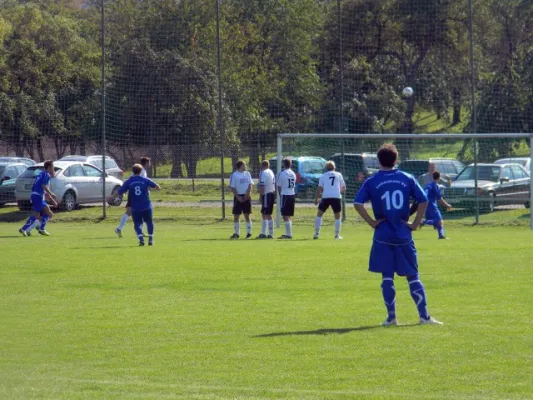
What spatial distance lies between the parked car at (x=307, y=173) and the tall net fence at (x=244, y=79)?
50 centimetres

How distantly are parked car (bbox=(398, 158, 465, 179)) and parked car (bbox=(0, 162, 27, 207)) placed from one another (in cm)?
1367

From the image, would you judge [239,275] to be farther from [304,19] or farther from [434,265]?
[304,19]

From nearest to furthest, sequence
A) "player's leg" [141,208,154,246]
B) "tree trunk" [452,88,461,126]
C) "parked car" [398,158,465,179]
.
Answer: "player's leg" [141,208,154,246]
"parked car" [398,158,465,179]
"tree trunk" [452,88,461,126]

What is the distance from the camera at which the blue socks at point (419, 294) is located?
34.6 ft

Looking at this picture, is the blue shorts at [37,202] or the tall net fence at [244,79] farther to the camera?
the tall net fence at [244,79]

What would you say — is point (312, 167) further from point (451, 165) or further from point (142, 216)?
point (142, 216)

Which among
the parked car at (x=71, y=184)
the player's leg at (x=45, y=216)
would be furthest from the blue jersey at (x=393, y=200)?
the parked car at (x=71, y=184)

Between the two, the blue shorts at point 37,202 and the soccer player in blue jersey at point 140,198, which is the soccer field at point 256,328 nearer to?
the soccer player in blue jersey at point 140,198

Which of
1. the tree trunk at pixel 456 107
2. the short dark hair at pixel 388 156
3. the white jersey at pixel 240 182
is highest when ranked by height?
the tree trunk at pixel 456 107

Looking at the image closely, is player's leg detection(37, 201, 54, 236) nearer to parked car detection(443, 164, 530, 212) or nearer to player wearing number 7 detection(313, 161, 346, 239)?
player wearing number 7 detection(313, 161, 346, 239)

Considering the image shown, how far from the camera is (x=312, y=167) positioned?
32375mm

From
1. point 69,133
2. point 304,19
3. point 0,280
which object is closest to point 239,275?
point 0,280

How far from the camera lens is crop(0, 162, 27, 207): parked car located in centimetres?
3475

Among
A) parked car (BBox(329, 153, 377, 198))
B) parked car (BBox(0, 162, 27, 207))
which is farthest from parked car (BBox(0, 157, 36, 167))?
parked car (BBox(329, 153, 377, 198))
